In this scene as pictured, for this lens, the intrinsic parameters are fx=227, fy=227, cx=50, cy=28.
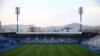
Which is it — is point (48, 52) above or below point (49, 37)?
below

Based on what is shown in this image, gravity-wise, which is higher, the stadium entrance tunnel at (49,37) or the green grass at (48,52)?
the stadium entrance tunnel at (49,37)

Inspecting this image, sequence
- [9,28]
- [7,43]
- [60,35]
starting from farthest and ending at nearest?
[60,35]
[9,28]
[7,43]

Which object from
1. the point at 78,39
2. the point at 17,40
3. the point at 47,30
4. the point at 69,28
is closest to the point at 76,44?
the point at 78,39

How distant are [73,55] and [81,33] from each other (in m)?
4.95

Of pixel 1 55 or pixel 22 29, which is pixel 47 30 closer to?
pixel 22 29

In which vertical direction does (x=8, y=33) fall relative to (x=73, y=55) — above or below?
above

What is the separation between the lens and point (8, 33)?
1402 centimetres

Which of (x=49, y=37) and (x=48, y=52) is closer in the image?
(x=48, y=52)

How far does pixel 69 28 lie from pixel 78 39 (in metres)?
1.65

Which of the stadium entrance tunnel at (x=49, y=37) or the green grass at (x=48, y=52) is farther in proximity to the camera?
the stadium entrance tunnel at (x=49, y=37)

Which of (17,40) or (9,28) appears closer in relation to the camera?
(9,28)

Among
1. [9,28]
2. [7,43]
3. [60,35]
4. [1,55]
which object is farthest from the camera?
[60,35]

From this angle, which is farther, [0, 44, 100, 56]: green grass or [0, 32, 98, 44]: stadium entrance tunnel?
[0, 32, 98, 44]: stadium entrance tunnel

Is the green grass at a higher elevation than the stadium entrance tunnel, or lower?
lower
